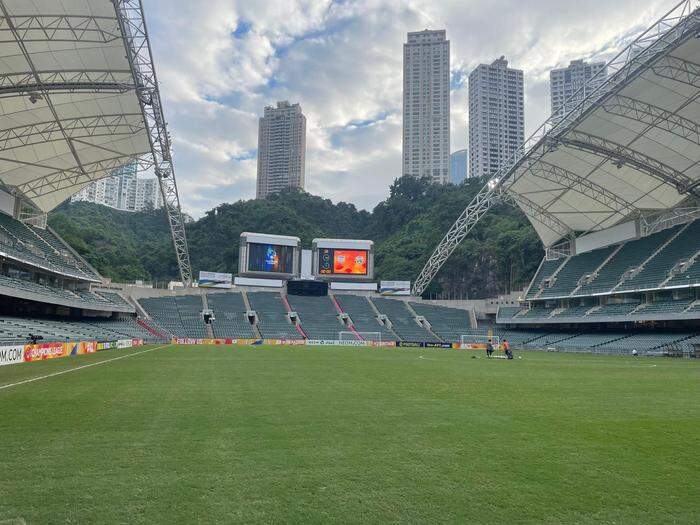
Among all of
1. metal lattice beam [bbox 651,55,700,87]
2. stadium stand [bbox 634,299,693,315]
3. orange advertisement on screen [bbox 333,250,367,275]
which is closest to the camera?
metal lattice beam [bbox 651,55,700,87]

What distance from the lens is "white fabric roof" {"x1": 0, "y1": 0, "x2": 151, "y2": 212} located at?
71.9 feet

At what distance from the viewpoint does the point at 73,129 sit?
1229 inches

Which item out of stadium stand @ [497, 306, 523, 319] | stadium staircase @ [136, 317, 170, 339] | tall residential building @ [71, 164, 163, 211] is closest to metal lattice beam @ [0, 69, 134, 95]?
stadium staircase @ [136, 317, 170, 339]

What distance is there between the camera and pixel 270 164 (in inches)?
6747

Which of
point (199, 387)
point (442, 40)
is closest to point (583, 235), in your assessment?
point (199, 387)

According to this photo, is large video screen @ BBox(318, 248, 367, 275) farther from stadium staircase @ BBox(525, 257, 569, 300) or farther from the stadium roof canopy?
the stadium roof canopy

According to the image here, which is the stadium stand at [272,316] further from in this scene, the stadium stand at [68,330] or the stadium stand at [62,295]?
the stadium stand at [62,295]

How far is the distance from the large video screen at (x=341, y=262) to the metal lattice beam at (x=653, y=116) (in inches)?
1485

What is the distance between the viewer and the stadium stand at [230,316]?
52344mm

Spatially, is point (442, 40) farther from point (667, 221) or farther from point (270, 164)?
point (667, 221)

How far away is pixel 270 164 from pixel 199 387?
541 ft

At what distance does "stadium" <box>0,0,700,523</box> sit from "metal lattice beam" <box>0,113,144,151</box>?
0.18m

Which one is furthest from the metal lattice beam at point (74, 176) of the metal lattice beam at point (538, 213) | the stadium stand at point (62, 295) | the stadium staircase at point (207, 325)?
the metal lattice beam at point (538, 213)

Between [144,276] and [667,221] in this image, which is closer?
[667,221]
